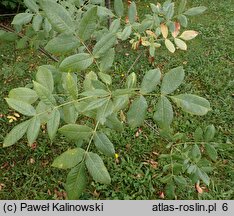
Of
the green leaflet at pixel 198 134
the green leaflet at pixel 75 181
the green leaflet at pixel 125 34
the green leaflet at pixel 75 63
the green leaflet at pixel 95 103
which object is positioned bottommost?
the green leaflet at pixel 198 134

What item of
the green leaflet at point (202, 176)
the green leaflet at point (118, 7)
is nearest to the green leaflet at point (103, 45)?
the green leaflet at point (118, 7)

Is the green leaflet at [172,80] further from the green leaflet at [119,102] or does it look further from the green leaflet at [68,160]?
the green leaflet at [68,160]

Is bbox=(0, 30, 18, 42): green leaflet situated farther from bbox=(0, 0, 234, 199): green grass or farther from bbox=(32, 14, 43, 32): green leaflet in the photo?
bbox=(0, 0, 234, 199): green grass

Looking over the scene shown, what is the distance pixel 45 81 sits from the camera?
1.13m

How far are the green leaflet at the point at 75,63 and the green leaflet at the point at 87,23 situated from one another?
68mm

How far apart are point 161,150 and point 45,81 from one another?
6.88 feet

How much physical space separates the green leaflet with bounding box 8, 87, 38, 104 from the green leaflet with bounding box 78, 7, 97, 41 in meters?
0.25

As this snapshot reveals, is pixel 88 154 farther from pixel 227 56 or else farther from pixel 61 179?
pixel 227 56

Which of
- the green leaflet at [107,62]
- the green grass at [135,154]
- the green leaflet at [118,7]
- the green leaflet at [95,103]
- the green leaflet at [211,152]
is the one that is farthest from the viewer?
the green grass at [135,154]

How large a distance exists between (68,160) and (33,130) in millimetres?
141

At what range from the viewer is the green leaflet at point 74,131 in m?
1.04

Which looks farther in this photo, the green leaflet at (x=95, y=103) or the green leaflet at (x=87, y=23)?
the green leaflet at (x=87, y=23)

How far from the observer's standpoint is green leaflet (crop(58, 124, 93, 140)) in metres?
1.04

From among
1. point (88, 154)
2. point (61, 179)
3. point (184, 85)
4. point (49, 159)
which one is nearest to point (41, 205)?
point (88, 154)
